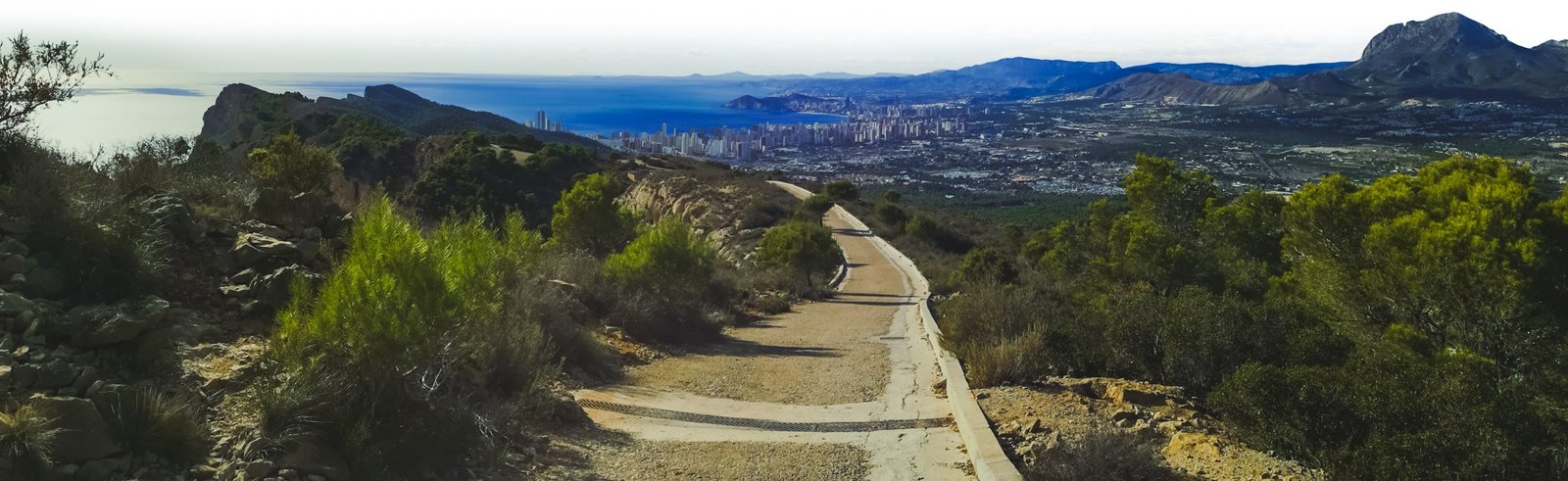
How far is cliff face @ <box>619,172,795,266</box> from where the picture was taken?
3569 cm

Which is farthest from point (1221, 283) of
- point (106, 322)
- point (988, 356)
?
point (106, 322)

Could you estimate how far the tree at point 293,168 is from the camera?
376 inches

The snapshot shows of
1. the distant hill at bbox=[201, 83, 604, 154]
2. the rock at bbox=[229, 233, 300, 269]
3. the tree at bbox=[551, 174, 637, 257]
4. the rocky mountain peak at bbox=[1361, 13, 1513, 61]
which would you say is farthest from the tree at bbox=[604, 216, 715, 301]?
the rocky mountain peak at bbox=[1361, 13, 1513, 61]

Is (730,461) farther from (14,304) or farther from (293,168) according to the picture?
(293,168)

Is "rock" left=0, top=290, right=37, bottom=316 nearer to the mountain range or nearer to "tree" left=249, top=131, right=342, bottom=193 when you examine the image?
"tree" left=249, top=131, right=342, bottom=193

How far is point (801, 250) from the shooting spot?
2533 centimetres

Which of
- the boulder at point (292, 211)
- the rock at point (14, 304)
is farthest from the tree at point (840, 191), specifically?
the rock at point (14, 304)

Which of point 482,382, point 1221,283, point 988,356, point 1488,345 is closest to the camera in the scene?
point 482,382

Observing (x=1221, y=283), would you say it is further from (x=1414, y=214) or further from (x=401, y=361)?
(x=401, y=361)

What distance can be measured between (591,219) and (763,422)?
46.7ft

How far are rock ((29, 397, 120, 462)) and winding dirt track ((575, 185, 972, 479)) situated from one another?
2.65m

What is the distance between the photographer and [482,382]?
256 inches

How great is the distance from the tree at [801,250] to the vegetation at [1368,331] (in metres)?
12.1

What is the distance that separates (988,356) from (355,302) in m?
6.10
